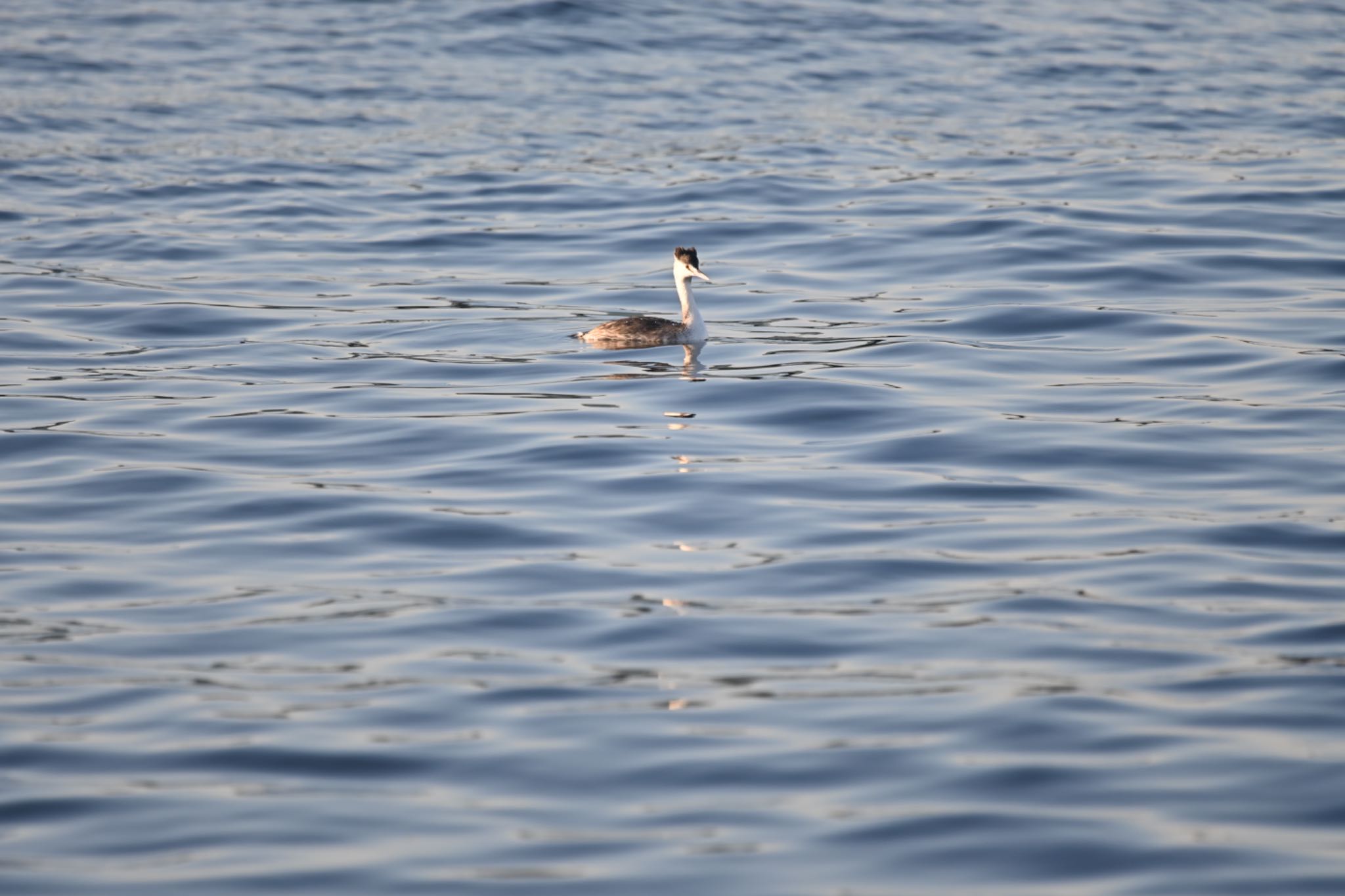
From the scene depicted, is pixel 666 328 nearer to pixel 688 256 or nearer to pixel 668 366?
pixel 668 366

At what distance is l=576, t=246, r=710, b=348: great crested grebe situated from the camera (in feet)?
49.8

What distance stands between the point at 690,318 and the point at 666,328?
405 mm

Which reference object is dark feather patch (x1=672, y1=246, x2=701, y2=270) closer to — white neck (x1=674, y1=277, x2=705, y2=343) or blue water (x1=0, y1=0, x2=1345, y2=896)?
white neck (x1=674, y1=277, x2=705, y2=343)

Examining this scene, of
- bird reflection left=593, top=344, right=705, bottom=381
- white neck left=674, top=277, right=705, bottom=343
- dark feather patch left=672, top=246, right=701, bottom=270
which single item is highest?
dark feather patch left=672, top=246, right=701, bottom=270

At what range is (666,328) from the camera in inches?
603

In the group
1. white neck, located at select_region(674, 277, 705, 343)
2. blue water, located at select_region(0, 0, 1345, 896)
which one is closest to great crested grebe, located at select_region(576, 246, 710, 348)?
white neck, located at select_region(674, 277, 705, 343)

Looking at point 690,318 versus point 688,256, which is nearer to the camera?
point 690,318

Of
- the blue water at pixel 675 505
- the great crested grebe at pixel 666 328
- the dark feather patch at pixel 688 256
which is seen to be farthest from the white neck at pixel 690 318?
the blue water at pixel 675 505

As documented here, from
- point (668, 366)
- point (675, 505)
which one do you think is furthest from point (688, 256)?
point (675, 505)

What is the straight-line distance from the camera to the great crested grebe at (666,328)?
49.8 ft

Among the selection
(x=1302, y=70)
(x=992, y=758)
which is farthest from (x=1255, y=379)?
(x=1302, y=70)

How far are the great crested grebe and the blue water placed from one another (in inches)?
7.6

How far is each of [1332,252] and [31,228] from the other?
50.9ft

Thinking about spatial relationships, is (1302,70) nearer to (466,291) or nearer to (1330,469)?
(466,291)
